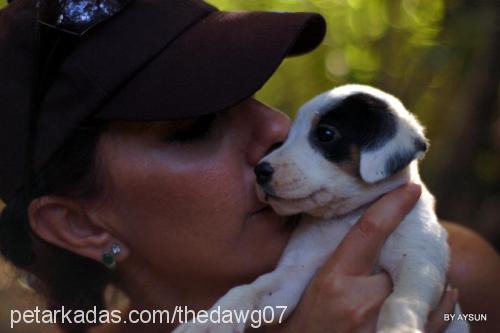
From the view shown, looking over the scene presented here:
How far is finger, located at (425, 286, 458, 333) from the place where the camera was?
218 cm

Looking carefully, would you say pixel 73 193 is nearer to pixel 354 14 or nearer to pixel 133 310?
pixel 133 310

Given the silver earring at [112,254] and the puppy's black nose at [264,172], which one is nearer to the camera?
the puppy's black nose at [264,172]

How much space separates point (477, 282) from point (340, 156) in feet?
3.06

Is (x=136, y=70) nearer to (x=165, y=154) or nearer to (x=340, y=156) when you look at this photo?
(x=165, y=154)

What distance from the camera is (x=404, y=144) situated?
2205 mm

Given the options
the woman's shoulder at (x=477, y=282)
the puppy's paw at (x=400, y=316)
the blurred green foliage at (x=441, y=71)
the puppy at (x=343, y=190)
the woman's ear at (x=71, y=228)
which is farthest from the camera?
the blurred green foliage at (x=441, y=71)

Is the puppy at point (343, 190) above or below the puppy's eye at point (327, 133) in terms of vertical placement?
below

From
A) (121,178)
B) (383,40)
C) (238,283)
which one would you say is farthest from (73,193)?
(383,40)

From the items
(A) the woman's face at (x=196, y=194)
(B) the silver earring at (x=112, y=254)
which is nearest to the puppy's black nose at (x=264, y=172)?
(A) the woman's face at (x=196, y=194)

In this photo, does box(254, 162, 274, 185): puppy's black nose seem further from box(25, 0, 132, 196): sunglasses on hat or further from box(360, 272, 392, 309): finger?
box(25, 0, 132, 196): sunglasses on hat

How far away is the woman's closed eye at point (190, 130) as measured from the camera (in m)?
2.29

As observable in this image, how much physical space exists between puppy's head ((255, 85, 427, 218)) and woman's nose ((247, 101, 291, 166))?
7 centimetres

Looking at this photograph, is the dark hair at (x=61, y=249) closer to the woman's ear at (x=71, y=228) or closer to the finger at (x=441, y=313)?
the woman's ear at (x=71, y=228)

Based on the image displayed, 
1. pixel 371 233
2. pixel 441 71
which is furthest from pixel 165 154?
pixel 441 71
